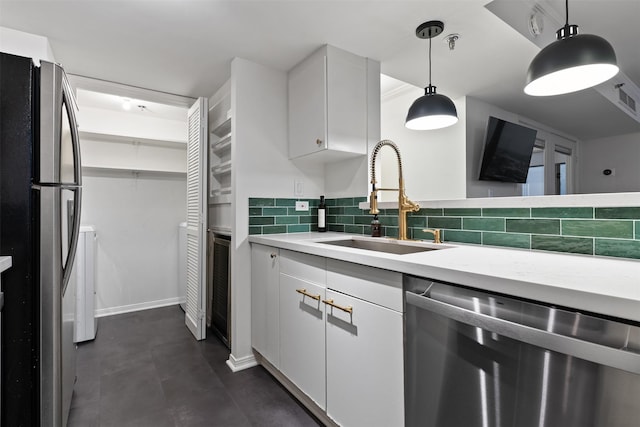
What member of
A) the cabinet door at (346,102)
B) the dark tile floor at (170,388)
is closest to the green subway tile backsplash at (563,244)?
the cabinet door at (346,102)

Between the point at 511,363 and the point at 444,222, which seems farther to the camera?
the point at 444,222

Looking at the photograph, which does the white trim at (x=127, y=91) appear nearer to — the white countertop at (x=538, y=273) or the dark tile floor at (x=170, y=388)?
the dark tile floor at (x=170, y=388)

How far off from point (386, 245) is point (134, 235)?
9.61 feet

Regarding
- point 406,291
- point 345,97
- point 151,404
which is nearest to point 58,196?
point 151,404

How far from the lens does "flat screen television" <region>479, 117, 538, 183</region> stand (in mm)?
1732

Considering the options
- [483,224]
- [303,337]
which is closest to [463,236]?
[483,224]

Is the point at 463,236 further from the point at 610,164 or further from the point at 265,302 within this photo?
the point at 265,302

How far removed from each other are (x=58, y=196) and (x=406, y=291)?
54.7 inches

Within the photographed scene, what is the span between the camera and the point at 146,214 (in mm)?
3422

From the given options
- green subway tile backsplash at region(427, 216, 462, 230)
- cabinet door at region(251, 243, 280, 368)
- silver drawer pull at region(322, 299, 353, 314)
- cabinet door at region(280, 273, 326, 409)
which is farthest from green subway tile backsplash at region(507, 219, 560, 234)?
cabinet door at region(251, 243, 280, 368)

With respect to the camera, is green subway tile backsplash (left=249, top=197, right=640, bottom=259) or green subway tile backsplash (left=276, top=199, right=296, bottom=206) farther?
green subway tile backsplash (left=276, top=199, right=296, bottom=206)

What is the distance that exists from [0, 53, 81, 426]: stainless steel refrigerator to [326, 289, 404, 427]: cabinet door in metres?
1.12

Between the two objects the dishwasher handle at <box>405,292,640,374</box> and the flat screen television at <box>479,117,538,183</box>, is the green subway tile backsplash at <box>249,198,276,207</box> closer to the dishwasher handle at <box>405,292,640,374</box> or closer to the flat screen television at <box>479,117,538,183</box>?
the dishwasher handle at <box>405,292,640,374</box>

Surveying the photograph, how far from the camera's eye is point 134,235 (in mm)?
3344
